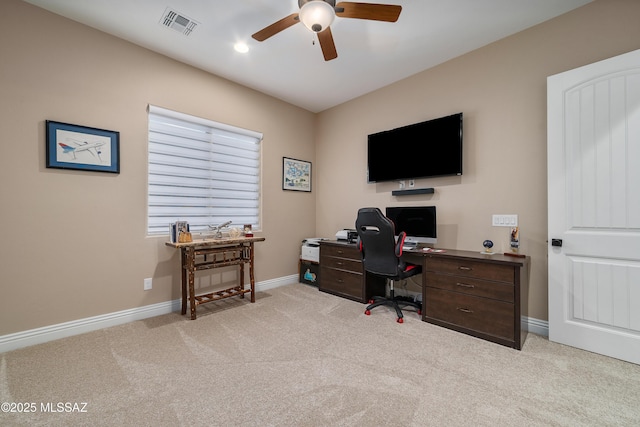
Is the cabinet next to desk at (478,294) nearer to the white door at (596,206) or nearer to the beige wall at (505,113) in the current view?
the white door at (596,206)

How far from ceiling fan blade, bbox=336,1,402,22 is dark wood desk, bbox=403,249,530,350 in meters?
2.11

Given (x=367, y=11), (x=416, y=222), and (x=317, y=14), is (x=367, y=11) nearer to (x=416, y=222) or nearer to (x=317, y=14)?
(x=317, y=14)

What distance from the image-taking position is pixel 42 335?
7.56ft

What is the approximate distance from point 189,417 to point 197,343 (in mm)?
913

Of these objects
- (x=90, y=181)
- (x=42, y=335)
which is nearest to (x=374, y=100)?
(x=90, y=181)

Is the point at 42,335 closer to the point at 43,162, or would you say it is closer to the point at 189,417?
the point at 43,162

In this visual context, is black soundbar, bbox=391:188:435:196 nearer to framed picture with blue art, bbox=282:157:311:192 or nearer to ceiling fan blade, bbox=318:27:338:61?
framed picture with blue art, bbox=282:157:311:192

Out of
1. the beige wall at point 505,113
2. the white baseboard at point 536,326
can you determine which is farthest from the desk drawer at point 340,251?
→ the white baseboard at point 536,326

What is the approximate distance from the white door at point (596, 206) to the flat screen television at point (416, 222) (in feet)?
3.41

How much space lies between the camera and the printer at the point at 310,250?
4.02 meters

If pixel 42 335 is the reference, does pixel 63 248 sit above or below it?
above

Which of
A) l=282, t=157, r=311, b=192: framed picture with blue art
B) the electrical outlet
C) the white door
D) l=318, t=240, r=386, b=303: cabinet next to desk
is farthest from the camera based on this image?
l=282, t=157, r=311, b=192: framed picture with blue art

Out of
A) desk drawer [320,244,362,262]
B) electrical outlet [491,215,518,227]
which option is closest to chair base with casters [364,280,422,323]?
desk drawer [320,244,362,262]

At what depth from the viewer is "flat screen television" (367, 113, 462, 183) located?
305 cm
